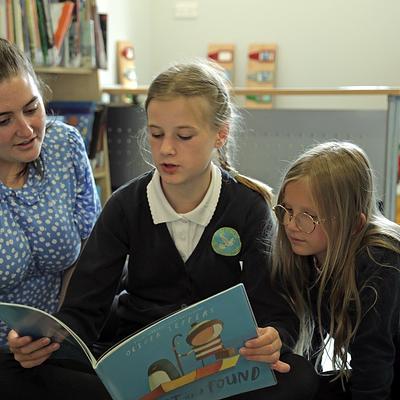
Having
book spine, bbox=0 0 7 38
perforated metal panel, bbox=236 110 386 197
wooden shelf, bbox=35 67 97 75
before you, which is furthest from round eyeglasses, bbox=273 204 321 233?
perforated metal panel, bbox=236 110 386 197

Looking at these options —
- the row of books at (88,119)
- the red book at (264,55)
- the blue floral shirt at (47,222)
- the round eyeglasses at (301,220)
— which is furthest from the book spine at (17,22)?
the red book at (264,55)

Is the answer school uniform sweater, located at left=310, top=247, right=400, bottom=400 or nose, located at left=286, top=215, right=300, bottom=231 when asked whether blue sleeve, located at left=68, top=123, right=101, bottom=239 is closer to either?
nose, located at left=286, top=215, right=300, bottom=231

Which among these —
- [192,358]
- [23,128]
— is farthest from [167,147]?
[192,358]

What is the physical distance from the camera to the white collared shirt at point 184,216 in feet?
3.91

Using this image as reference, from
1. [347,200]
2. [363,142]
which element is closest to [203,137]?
[347,200]

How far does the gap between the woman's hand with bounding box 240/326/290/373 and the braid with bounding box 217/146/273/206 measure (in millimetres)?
366

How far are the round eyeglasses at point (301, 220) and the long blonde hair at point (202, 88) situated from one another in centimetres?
12

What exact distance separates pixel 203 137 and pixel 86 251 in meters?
0.35

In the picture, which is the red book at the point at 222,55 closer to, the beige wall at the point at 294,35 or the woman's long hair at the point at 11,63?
the beige wall at the point at 294,35

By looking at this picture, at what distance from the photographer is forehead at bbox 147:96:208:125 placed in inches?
43.5

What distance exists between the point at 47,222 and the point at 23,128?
0.21 m

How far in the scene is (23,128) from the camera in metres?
1.17

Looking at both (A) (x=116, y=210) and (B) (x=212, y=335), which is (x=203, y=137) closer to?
(A) (x=116, y=210)

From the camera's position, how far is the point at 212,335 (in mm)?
870
